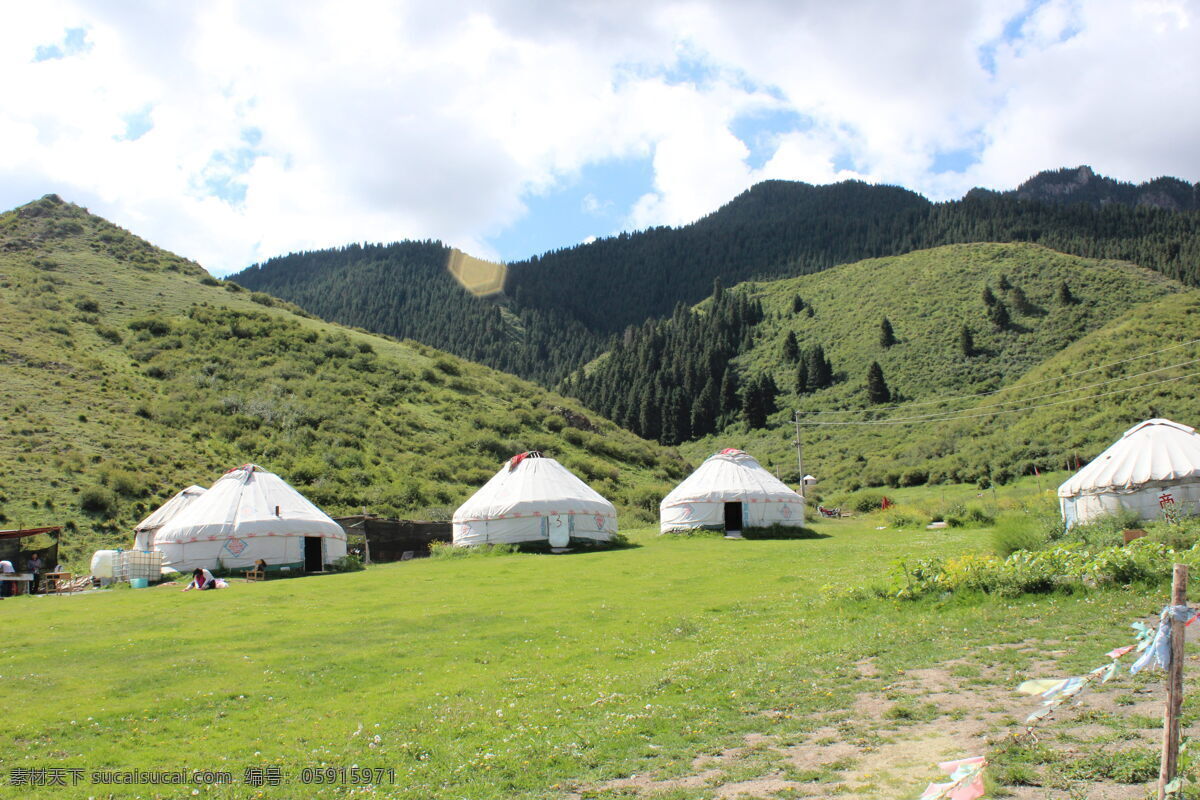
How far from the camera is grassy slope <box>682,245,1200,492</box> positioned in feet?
149

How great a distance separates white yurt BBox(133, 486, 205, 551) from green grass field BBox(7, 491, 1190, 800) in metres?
9.61

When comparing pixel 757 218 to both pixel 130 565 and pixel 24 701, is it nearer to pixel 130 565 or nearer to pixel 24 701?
pixel 130 565

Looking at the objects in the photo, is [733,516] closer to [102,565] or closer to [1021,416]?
[102,565]

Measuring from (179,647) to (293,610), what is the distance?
3.76m

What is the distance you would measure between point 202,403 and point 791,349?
56.1 meters

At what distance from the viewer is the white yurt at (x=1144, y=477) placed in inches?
814

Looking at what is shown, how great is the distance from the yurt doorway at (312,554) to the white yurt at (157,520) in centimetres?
393

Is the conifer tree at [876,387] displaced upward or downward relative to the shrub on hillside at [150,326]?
downward

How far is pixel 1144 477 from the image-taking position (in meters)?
21.0

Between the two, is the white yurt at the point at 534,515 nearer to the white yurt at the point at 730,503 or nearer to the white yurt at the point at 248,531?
the white yurt at the point at 730,503

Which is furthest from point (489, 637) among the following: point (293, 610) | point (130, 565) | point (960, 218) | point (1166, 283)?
point (960, 218)

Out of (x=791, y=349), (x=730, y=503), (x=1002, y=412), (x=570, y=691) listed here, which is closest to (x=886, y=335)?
A: (x=791, y=349)

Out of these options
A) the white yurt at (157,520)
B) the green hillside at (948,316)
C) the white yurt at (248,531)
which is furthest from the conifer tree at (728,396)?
the white yurt at (157,520)

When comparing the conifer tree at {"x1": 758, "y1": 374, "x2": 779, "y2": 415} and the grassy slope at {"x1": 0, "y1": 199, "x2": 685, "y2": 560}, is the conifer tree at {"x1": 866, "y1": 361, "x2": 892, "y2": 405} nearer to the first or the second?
the conifer tree at {"x1": 758, "y1": 374, "x2": 779, "y2": 415}
